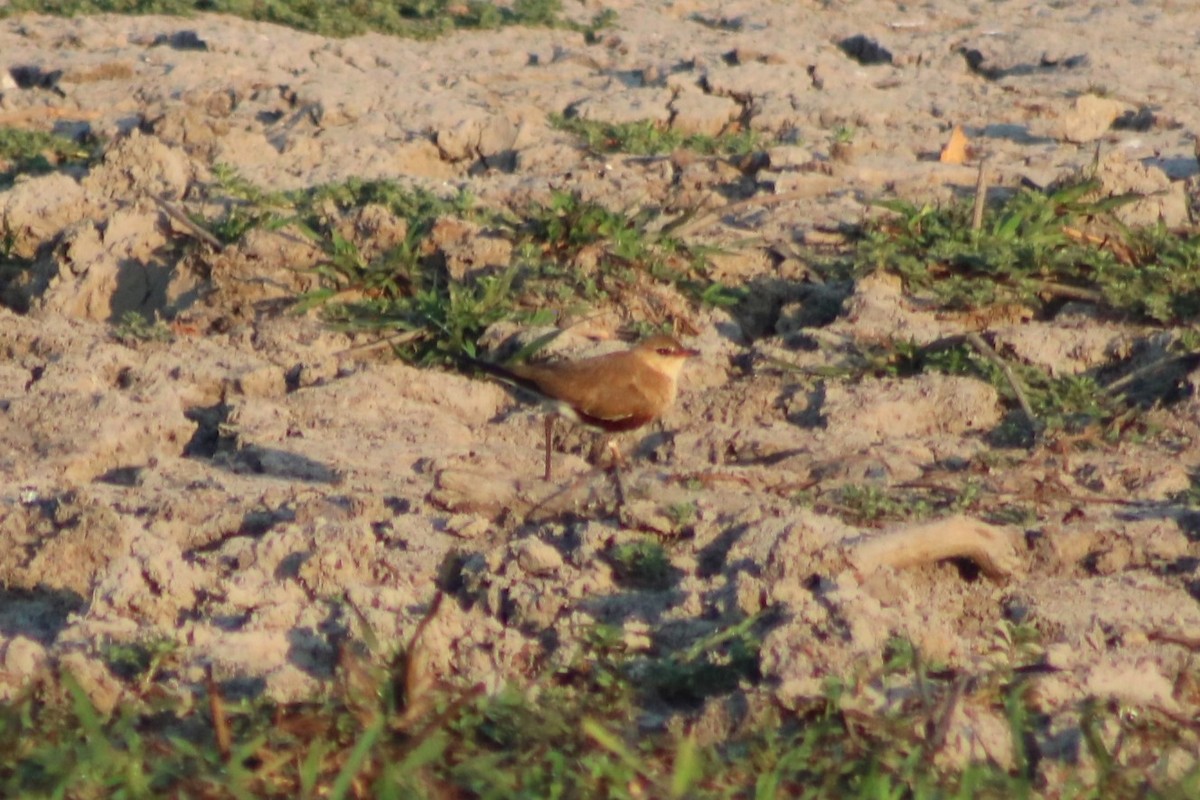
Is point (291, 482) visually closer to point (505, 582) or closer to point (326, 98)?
point (505, 582)

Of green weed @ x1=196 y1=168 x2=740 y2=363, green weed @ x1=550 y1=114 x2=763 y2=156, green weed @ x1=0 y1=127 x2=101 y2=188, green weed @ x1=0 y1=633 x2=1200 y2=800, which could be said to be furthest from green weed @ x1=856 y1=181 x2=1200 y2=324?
green weed @ x1=0 y1=127 x2=101 y2=188

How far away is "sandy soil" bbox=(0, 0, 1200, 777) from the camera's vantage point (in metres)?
4.79

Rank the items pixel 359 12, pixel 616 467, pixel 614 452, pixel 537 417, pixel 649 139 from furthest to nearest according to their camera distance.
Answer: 1. pixel 359 12
2. pixel 649 139
3. pixel 537 417
4. pixel 614 452
5. pixel 616 467

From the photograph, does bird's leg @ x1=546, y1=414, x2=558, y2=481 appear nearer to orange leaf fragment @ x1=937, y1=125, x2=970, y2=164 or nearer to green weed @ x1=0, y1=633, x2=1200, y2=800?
green weed @ x1=0, y1=633, x2=1200, y2=800

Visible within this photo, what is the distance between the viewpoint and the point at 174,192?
8180 millimetres

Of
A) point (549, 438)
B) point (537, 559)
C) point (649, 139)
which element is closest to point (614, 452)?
point (549, 438)

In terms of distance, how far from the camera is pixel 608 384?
6.07 m

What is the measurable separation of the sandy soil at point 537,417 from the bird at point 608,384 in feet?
0.69

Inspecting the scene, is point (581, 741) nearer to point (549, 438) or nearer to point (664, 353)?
point (549, 438)

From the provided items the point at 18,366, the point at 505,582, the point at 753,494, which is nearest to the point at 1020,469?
the point at 753,494

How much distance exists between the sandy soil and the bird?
210 mm

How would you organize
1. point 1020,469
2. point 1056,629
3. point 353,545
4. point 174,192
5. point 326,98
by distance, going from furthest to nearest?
point 326,98 < point 174,192 < point 1020,469 < point 353,545 < point 1056,629

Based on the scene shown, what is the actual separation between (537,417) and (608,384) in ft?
1.77

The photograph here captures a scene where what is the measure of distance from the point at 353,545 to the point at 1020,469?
219 cm
